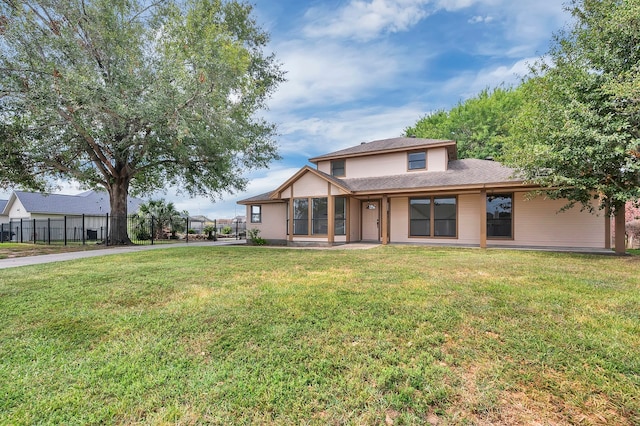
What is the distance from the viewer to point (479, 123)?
2586 cm

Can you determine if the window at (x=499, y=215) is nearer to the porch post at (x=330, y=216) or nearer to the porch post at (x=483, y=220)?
the porch post at (x=483, y=220)

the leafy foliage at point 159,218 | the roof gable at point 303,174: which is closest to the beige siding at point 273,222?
the roof gable at point 303,174

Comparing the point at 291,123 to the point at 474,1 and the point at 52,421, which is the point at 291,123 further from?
the point at 52,421

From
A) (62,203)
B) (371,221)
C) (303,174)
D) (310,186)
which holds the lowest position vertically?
(371,221)

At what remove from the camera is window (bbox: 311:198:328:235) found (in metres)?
13.9

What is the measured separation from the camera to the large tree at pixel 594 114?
788 cm

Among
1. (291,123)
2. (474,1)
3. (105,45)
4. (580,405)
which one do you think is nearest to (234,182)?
(291,123)

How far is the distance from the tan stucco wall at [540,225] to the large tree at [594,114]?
1.53 meters

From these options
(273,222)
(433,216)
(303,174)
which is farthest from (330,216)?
(433,216)

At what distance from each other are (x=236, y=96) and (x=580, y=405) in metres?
13.5

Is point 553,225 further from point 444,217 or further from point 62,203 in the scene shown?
point 62,203

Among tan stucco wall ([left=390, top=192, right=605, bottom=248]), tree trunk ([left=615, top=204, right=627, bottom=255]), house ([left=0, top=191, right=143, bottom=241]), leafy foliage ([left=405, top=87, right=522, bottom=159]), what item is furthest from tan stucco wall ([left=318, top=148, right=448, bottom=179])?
house ([left=0, top=191, right=143, bottom=241])

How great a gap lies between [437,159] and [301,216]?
727 centimetres

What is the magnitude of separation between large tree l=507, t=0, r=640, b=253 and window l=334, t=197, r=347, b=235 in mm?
6699
